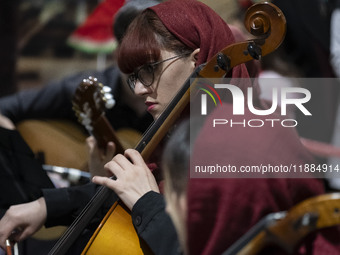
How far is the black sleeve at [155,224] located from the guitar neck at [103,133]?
2.39 feet

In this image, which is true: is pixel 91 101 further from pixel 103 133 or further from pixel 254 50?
pixel 254 50

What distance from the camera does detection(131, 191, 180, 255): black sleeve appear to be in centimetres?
153

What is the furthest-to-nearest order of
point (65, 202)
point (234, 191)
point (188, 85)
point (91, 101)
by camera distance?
point (91, 101), point (65, 202), point (188, 85), point (234, 191)

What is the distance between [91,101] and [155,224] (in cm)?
86

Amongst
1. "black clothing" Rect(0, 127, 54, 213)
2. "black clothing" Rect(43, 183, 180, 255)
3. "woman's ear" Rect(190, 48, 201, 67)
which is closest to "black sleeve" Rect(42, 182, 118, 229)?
"black clothing" Rect(0, 127, 54, 213)

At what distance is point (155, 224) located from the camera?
5.16 ft

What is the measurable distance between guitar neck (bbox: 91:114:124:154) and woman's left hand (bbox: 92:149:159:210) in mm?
649

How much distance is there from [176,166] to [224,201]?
140mm

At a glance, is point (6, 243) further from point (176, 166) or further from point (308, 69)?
point (308, 69)

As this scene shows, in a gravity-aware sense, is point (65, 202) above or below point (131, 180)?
below

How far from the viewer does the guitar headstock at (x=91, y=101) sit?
7.68 feet

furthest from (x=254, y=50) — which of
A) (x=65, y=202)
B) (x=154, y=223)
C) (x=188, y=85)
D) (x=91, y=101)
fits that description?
(x=91, y=101)

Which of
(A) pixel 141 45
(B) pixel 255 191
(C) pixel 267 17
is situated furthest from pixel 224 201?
(A) pixel 141 45

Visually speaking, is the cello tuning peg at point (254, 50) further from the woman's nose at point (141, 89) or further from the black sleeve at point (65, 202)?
the black sleeve at point (65, 202)
